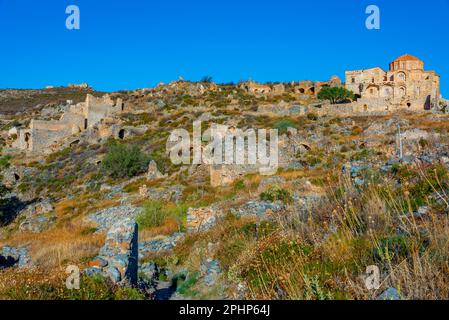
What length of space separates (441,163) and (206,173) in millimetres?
17446

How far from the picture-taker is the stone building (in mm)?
51094

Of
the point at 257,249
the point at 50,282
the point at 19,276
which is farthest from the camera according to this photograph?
the point at 257,249

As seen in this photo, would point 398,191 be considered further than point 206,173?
No

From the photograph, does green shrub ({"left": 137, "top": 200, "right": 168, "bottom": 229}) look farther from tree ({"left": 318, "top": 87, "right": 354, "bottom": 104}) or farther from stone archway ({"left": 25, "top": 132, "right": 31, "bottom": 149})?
tree ({"left": 318, "top": 87, "right": 354, "bottom": 104})

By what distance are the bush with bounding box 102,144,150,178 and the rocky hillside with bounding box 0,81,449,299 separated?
3.8 inches

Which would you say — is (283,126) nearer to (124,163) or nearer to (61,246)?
(124,163)

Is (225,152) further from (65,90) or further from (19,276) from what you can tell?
(65,90)

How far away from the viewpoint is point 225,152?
23.0 m

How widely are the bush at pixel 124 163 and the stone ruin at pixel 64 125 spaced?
14919mm

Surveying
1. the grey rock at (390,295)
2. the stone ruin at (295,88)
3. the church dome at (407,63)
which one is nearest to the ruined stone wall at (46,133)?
the stone ruin at (295,88)

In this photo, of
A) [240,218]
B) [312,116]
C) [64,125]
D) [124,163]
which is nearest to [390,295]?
[240,218]

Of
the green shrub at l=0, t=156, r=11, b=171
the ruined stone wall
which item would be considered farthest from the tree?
the green shrub at l=0, t=156, r=11, b=171

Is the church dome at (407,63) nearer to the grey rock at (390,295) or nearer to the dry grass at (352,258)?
the dry grass at (352,258)
